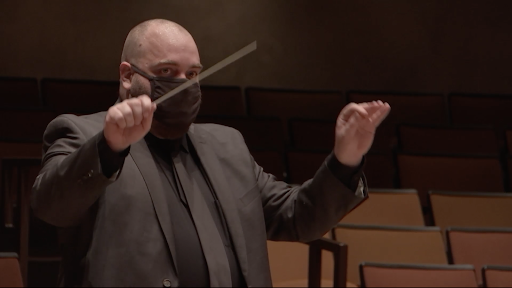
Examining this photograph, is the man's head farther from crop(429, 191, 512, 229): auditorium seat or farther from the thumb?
crop(429, 191, 512, 229): auditorium seat

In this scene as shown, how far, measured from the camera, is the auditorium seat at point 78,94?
1126 millimetres

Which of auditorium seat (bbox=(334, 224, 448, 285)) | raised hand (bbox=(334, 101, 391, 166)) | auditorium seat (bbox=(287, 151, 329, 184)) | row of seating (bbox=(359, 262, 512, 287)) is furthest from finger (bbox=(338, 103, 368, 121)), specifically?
auditorium seat (bbox=(287, 151, 329, 184))

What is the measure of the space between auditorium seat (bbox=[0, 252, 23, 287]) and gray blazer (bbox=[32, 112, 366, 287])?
20 centimetres

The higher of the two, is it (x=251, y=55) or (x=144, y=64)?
(x=251, y=55)

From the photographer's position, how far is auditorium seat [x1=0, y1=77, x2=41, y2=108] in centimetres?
111

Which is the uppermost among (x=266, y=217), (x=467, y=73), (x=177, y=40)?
(x=467, y=73)

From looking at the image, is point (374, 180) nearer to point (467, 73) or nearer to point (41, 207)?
point (467, 73)

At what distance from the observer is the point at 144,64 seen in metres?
0.41

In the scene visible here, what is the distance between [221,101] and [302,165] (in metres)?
0.26

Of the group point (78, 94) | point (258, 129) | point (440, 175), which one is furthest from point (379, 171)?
point (78, 94)

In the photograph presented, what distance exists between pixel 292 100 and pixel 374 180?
292 mm

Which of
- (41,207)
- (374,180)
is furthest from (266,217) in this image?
(374,180)

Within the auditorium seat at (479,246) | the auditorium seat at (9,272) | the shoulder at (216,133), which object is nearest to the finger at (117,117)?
the shoulder at (216,133)

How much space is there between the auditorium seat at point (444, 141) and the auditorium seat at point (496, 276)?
435 millimetres
